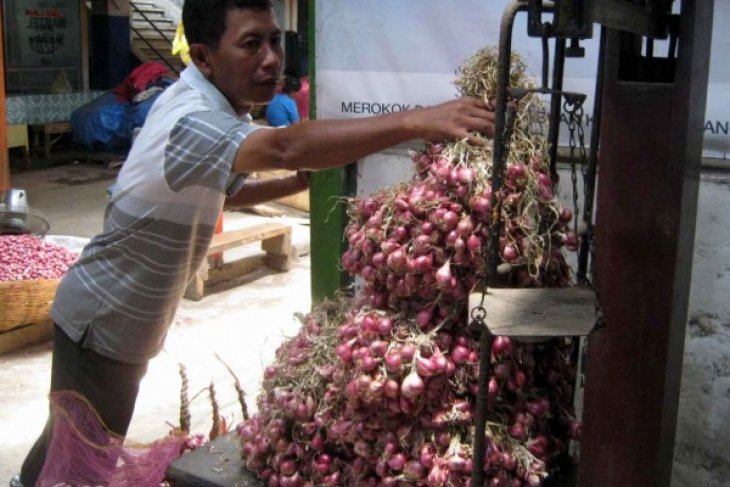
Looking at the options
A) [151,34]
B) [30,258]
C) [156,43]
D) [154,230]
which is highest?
[151,34]

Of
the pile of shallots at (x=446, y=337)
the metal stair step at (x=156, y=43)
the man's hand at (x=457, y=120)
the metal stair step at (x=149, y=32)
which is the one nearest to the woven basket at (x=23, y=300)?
the pile of shallots at (x=446, y=337)

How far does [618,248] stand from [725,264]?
84 cm

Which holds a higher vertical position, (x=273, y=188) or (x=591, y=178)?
(x=591, y=178)

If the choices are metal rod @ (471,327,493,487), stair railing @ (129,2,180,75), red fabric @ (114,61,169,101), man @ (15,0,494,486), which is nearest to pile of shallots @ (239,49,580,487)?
metal rod @ (471,327,493,487)

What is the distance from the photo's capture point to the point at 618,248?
64.2 inches

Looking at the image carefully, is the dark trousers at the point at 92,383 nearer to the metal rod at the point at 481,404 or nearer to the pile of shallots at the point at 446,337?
the pile of shallots at the point at 446,337

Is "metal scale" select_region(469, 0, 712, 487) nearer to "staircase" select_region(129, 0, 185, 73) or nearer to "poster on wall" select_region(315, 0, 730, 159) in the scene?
"poster on wall" select_region(315, 0, 730, 159)

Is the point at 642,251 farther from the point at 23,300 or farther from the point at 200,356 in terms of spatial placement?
the point at 23,300

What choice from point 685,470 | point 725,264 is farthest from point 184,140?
point 685,470

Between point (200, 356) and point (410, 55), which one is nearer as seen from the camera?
point (410, 55)

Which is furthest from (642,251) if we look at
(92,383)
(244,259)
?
(244,259)

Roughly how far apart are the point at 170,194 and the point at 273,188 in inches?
21.8

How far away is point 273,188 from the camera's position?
9.66 ft

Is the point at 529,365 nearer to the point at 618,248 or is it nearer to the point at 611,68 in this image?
the point at 618,248
